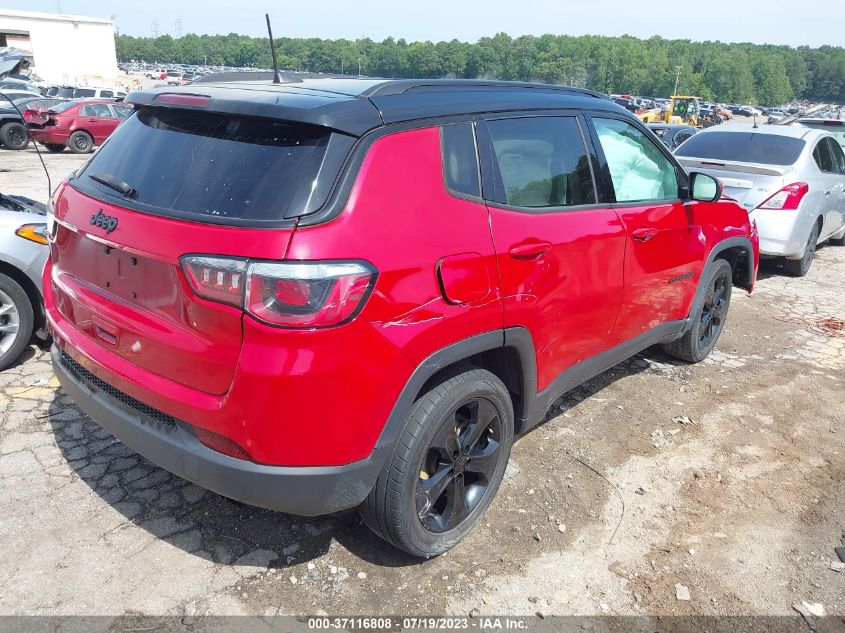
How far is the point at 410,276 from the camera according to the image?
226 cm

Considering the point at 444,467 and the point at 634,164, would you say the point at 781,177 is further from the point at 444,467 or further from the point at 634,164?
the point at 444,467

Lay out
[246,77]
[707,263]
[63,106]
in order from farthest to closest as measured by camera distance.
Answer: [63,106] → [707,263] → [246,77]

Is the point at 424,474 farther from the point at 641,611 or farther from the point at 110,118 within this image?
the point at 110,118

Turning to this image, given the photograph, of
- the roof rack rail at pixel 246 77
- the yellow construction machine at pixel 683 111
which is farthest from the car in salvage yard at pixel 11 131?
the yellow construction machine at pixel 683 111

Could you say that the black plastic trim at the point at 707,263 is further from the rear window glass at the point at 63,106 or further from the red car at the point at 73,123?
the rear window glass at the point at 63,106

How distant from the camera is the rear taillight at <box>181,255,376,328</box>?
79.9 inches

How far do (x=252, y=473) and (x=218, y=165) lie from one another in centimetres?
106

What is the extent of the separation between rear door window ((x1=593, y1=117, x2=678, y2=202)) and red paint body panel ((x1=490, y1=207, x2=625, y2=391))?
320 mm

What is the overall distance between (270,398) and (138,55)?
178m

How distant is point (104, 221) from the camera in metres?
2.44

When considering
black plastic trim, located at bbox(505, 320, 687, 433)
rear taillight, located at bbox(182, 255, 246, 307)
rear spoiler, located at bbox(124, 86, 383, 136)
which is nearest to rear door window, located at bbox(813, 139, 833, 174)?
black plastic trim, located at bbox(505, 320, 687, 433)

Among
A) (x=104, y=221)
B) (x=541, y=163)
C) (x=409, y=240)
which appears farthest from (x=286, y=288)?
(x=541, y=163)

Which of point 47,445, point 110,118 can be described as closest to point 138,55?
point 110,118

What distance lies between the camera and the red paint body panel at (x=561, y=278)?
2.70 meters
